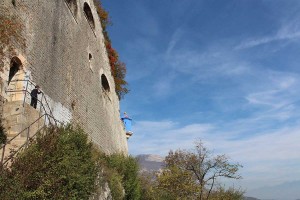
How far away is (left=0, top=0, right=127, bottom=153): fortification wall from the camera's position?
12.4 meters

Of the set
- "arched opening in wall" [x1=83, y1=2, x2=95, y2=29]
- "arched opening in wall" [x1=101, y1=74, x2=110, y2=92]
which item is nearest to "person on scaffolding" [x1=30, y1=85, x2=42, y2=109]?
"arched opening in wall" [x1=83, y1=2, x2=95, y2=29]

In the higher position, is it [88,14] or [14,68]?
[88,14]

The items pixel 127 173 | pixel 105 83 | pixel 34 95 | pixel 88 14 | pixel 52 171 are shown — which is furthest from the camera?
pixel 105 83

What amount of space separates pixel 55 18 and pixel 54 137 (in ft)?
25.3

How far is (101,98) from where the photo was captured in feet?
69.4

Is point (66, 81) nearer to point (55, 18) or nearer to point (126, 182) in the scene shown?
point (55, 18)

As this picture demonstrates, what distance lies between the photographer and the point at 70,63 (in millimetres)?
16156

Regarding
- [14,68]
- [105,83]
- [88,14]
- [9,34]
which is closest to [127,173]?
[14,68]

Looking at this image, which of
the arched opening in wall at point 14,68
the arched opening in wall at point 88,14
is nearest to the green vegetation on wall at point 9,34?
the arched opening in wall at point 14,68

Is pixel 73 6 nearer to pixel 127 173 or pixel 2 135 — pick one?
pixel 127 173

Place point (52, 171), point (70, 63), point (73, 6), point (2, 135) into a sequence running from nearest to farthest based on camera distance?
point (52, 171) < point (2, 135) < point (70, 63) < point (73, 6)

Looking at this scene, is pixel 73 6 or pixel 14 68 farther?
pixel 73 6

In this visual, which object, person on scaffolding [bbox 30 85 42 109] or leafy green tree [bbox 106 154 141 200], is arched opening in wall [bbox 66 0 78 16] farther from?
leafy green tree [bbox 106 154 141 200]

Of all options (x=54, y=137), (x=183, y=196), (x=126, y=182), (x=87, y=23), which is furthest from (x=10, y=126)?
(x=183, y=196)
